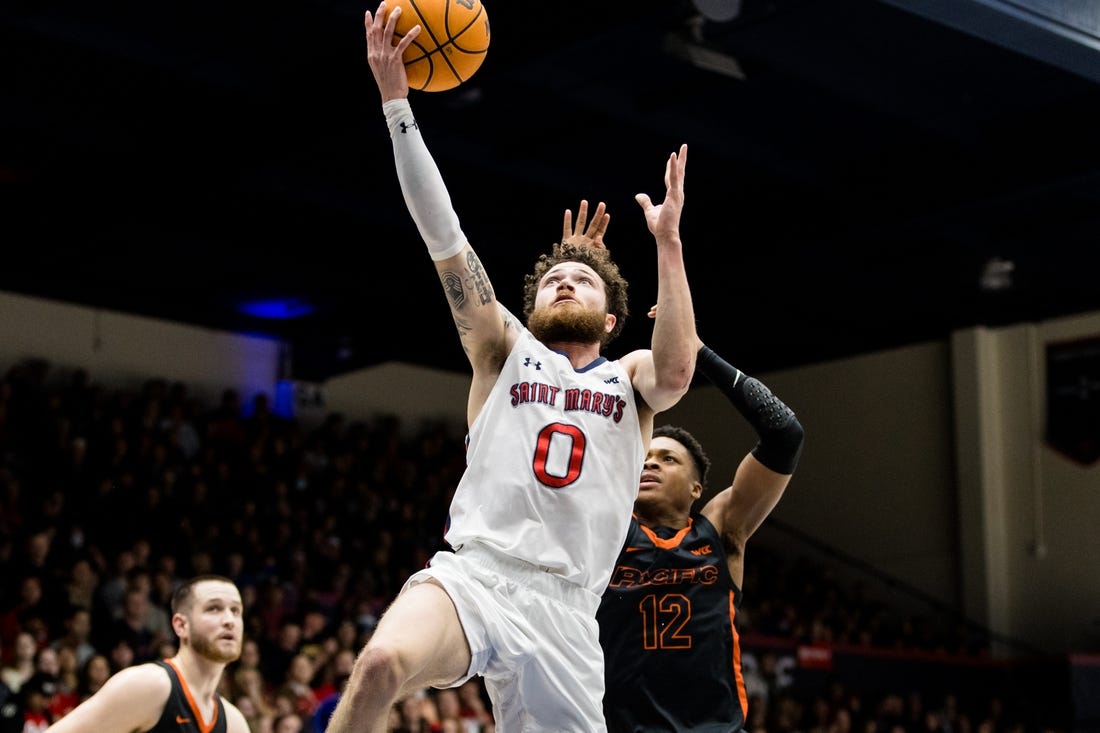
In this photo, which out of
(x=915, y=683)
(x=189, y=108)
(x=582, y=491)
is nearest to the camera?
(x=582, y=491)

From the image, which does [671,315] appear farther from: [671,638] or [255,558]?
[255,558]

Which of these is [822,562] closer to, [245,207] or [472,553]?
[245,207]

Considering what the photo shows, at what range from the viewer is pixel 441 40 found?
503 centimetres

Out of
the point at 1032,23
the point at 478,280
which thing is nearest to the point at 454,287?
the point at 478,280

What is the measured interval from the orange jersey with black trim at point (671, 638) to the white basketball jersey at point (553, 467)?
1.02 m

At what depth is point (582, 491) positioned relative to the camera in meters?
4.61

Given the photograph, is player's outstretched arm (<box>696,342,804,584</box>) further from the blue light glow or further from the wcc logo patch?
the wcc logo patch

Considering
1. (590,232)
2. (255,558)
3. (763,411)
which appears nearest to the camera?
(590,232)

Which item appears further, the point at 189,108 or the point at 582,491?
the point at 189,108

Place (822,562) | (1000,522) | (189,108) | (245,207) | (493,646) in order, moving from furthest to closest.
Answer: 1. (822,562)
2. (1000,522)
3. (245,207)
4. (189,108)
5. (493,646)

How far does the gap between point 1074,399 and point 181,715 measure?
58.0 feet

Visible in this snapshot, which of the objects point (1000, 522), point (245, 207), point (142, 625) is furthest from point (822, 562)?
point (142, 625)

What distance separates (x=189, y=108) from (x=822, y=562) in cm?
1462

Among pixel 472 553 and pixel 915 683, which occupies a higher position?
pixel 472 553
